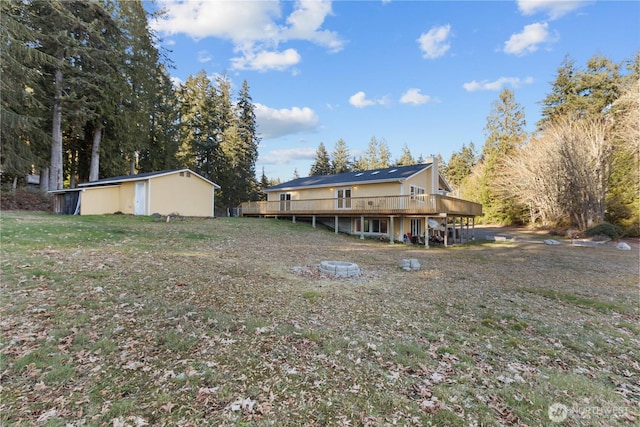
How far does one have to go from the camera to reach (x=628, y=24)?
13.9 metres

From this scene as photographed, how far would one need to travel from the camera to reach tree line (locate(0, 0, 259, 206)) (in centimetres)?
1806

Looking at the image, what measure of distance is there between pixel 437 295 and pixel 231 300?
14.8ft

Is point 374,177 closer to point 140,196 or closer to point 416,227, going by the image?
point 416,227

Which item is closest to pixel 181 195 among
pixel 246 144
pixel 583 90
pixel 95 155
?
pixel 95 155

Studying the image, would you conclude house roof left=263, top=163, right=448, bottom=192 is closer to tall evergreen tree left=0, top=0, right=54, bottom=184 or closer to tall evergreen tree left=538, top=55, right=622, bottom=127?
tall evergreen tree left=0, top=0, right=54, bottom=184

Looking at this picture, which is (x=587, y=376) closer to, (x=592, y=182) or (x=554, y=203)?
(x=592, y=182)

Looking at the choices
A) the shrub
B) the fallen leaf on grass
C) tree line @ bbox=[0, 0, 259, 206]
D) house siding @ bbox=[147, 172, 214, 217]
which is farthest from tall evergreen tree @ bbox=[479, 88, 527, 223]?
the fallen leaf on grass

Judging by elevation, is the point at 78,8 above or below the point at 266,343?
above

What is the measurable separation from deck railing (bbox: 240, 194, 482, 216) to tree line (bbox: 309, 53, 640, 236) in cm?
789

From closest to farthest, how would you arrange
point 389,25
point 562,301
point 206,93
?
1. point 562,301
2. point 389,25
3. point 206,93

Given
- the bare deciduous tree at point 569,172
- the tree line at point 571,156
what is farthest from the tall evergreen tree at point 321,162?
the bare deciduous tree at point 569,172

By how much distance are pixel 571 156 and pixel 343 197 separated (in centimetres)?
1755

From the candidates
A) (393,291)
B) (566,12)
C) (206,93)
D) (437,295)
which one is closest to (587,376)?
(437,295)

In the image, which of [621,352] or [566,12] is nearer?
[621,352]
